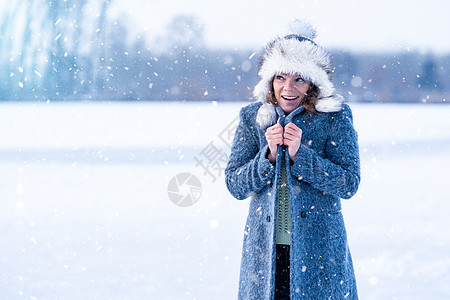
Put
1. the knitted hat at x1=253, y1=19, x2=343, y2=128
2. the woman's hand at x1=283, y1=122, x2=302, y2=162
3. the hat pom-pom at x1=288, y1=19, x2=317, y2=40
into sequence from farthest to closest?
1. the hat pom-pom at x1=288, y1=19, x2=317, y2=40
2. the knitted hat at x1=253, y1=19, x2=343, y2=128
3. the woman's hand at x1=283, y1=122, x2=302, y2=162

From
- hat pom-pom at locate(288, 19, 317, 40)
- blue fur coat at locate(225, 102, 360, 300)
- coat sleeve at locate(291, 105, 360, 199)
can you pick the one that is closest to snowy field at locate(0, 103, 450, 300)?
blue fur coat at locate(225, 102, 360, 300)

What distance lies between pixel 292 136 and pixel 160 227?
9.58 feet

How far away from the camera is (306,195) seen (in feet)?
5.04

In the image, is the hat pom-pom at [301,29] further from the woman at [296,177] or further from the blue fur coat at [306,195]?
the blue fur coat at [306,195]

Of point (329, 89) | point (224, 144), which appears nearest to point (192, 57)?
point (224, 144)

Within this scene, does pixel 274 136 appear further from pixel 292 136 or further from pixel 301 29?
pixel 301 29

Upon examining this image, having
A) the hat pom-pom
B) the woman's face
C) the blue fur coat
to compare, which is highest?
the hat pom-pom

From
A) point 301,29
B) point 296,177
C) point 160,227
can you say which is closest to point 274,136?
point 296,177

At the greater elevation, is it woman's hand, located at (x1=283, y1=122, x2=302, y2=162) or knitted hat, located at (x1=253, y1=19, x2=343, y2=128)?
knitted hat, located at (x1=253, y1=19, x2=343, y2=128)

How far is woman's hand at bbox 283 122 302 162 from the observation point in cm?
144

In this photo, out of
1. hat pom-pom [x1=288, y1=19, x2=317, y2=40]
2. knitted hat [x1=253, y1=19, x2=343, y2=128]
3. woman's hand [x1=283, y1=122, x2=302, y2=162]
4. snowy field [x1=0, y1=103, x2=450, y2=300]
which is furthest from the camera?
snowy field [x1=0, y1=103, x2=450, y2=300]

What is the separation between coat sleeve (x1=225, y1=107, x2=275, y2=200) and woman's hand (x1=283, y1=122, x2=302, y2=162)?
81mm

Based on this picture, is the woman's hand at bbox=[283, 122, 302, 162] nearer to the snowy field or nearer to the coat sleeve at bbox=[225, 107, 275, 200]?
the coat sleeve at bbox=[225, 107, 275, 200]

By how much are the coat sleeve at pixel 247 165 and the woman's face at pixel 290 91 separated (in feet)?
0.41
